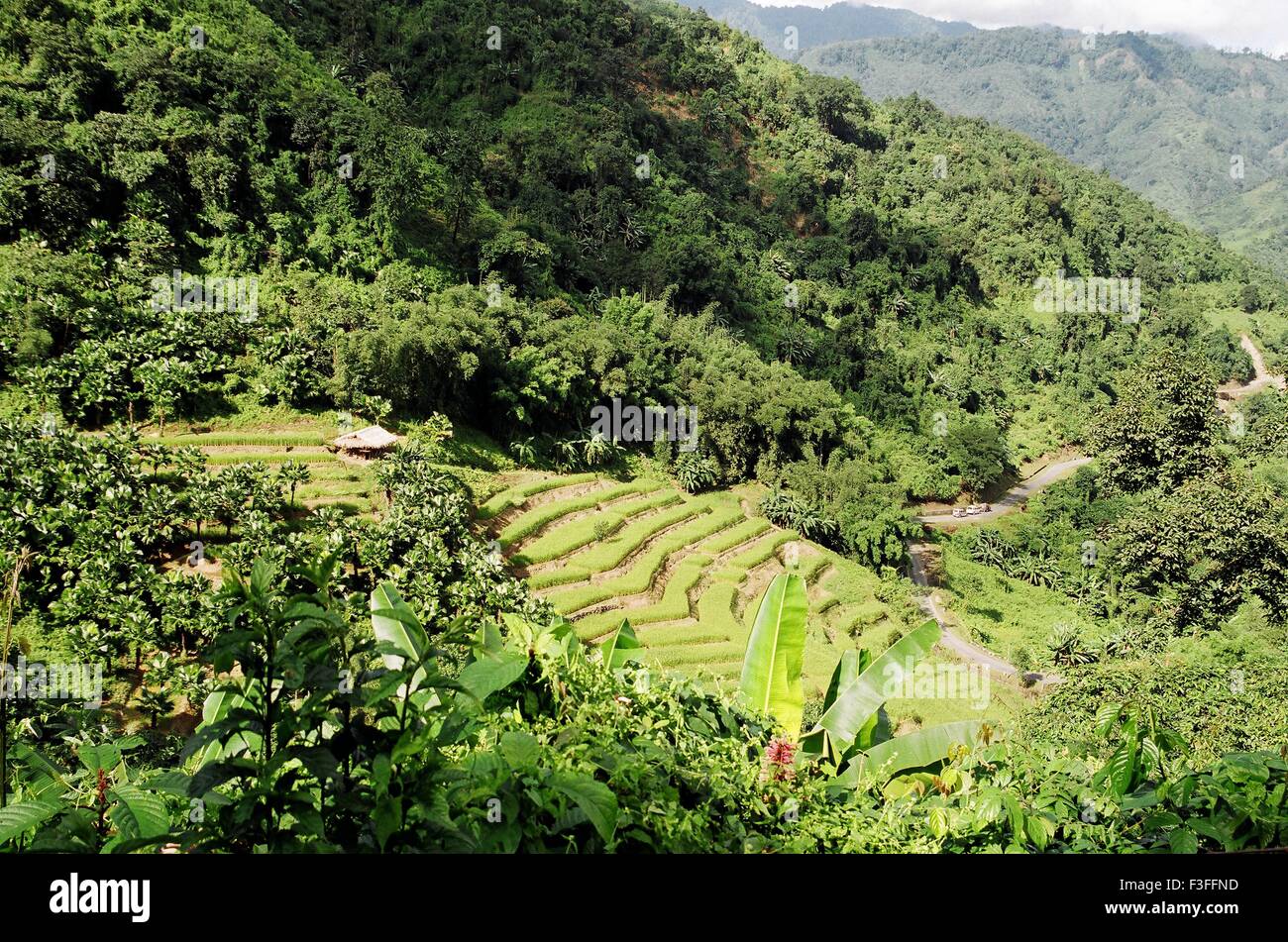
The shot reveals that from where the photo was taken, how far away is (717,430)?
3216 centimetres

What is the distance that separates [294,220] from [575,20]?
40.5 m

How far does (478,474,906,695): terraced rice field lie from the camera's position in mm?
20969

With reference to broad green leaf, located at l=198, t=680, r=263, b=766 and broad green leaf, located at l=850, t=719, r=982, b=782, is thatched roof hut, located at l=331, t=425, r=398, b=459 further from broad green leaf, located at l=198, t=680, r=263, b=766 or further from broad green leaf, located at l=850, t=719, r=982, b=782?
broad green leaf, located at l=850, t=719, r=982, b=782

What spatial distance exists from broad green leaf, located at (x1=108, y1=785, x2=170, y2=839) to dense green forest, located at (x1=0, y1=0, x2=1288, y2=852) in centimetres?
2

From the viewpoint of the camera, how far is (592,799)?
2.08m

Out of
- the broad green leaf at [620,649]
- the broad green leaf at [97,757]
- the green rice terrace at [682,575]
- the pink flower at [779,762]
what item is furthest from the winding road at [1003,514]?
the broad green leaf at [97,757]

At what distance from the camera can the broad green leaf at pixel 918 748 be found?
13.2ft

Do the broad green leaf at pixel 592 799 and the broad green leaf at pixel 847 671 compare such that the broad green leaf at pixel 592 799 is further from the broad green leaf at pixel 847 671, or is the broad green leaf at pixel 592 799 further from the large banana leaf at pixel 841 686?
the broad green leaf at pixel 847 671

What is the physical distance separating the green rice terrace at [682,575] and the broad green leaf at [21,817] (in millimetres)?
16520

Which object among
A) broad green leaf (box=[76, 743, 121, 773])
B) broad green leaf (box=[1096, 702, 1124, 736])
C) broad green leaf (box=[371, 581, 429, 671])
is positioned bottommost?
broad green leaf (box=[1096, 702, 1124, 736])

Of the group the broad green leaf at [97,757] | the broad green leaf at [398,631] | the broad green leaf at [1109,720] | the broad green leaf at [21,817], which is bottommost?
the broad green leaf at [1109,720]

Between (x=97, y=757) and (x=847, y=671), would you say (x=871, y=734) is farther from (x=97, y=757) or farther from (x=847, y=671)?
(x=97, y=757)

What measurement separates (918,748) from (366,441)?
19013 millimetres

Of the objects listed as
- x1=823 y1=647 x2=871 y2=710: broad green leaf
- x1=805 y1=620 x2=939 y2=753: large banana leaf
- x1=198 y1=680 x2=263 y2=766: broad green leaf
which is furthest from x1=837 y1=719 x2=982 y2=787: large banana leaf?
x1=198 y1=680 x2=263 y2=766: broad green leaf
